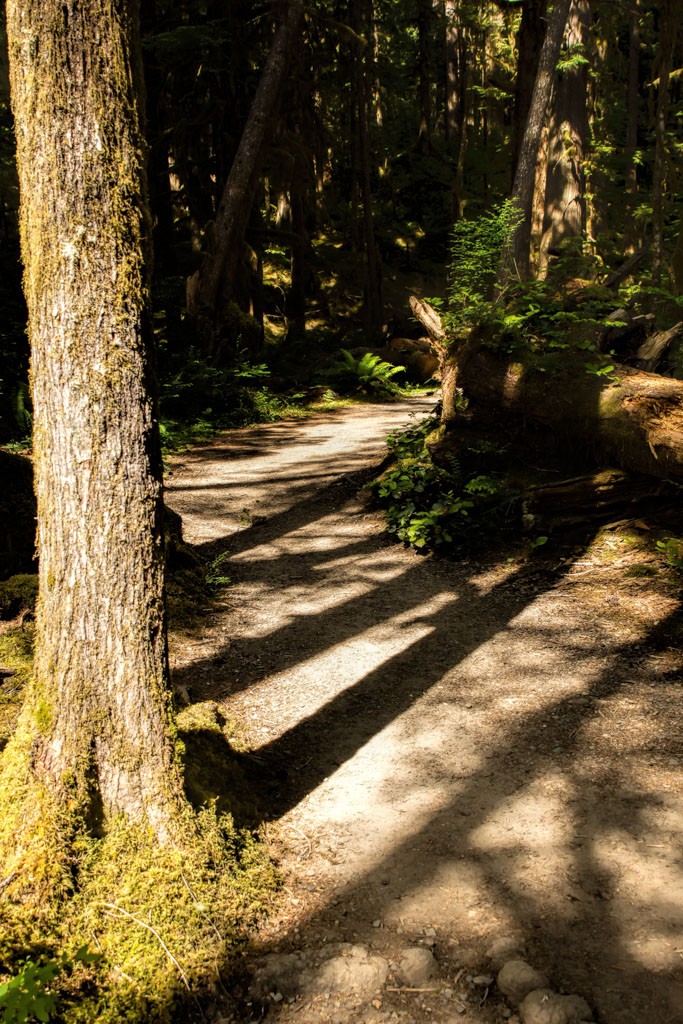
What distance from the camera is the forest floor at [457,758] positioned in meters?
2.82

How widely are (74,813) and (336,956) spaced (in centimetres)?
118

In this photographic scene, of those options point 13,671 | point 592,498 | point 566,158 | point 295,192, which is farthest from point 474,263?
point 295,192

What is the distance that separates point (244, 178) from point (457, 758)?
14.1 meters

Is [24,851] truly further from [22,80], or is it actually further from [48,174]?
[22,80]

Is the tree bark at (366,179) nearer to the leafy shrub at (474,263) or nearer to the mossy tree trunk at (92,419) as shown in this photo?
the leafy shrub at (474,263)

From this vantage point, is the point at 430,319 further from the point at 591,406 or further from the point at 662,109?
the point at 662,109

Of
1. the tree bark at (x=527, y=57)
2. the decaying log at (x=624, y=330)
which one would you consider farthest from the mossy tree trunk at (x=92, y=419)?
the tree bark at (x=527, y=57)

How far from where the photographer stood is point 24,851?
9.26 ft

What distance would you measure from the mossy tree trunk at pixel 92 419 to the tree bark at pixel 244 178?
43.4 ft

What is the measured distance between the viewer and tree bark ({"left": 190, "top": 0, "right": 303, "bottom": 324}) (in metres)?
14.4

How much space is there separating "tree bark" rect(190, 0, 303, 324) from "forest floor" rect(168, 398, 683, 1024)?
9397 millimetres

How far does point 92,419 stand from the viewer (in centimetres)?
276

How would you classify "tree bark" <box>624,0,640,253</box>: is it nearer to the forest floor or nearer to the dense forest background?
the dense forest background

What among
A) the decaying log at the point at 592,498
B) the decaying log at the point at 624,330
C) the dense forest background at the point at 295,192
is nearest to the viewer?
the decaying log at the point at 592,498
